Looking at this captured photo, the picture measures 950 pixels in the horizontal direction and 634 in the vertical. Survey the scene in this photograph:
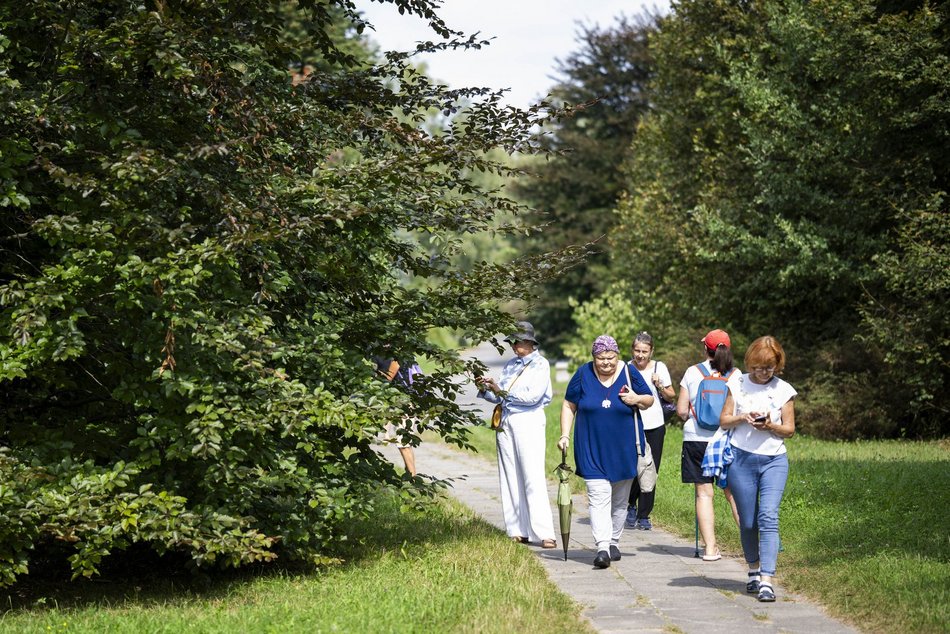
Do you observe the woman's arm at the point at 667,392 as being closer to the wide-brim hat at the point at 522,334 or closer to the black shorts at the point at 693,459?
the black shorts at the point at 693,459

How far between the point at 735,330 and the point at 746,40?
6004 millimetres

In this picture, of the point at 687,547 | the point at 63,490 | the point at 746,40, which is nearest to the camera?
the point at 63,490

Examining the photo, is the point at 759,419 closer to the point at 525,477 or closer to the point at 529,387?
the point at 529,387

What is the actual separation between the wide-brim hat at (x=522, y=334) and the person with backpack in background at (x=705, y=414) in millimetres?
1427

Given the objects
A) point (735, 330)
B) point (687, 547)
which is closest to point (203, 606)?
point (687, 547)

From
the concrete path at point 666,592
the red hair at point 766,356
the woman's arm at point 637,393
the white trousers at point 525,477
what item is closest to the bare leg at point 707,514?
the concrete path at point 666,592

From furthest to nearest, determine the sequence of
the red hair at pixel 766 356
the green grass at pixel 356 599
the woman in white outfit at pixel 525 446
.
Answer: the woman in white outfit at pixel 525 446, the red hair at pixel 766 356, the green grass at pixel 356 599

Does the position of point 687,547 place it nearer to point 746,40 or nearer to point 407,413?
point 407,413

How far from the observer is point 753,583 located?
7.85m

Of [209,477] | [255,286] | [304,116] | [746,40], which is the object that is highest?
[746,40]

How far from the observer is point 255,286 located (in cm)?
782

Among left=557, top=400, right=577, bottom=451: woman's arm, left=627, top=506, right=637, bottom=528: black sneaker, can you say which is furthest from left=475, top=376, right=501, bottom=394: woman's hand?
left=627, top=506, right=637, bottom=528: black sneaker

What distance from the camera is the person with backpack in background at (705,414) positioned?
30.3 ft

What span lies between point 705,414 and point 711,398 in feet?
0.49
